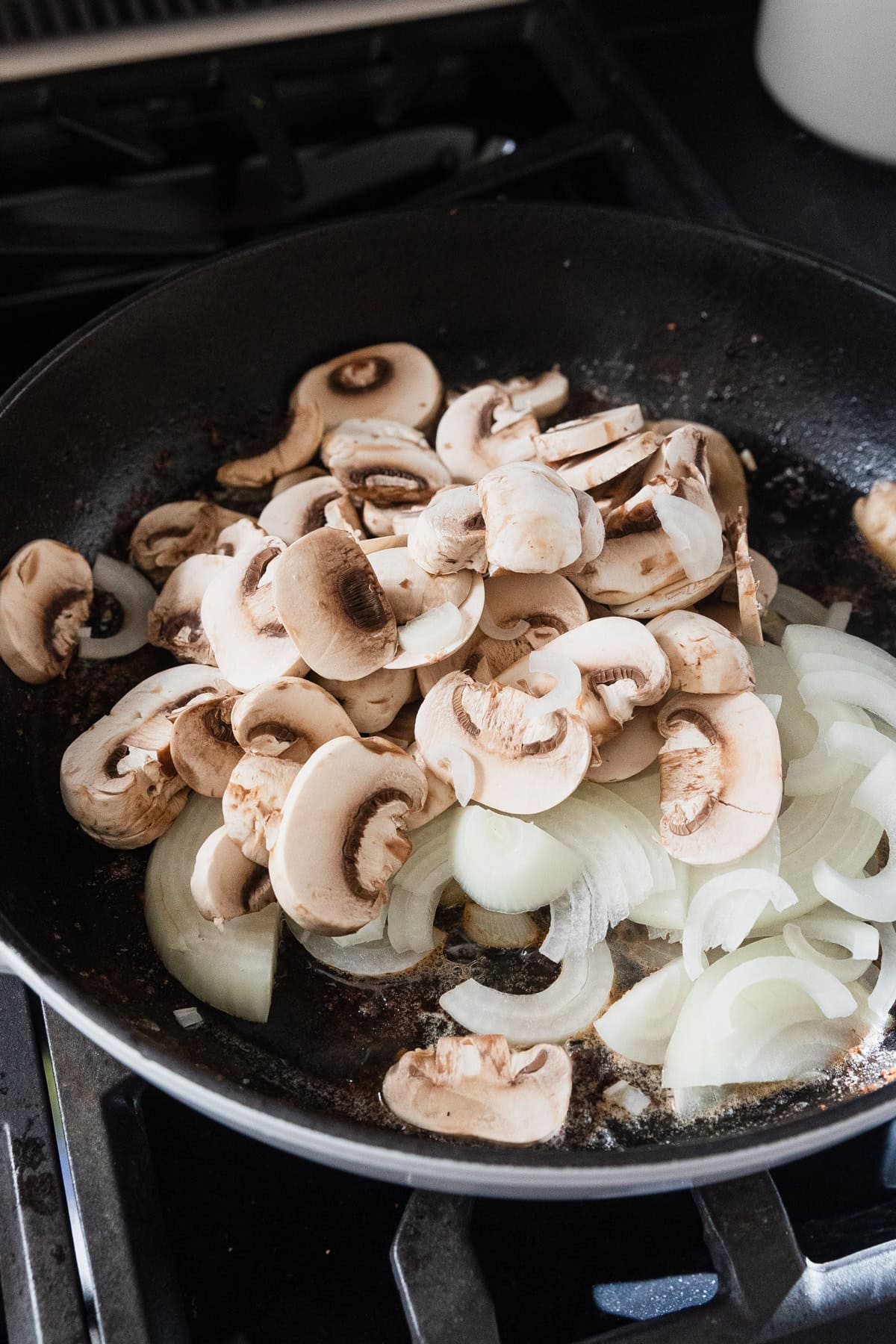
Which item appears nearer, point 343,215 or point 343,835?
point 343,835

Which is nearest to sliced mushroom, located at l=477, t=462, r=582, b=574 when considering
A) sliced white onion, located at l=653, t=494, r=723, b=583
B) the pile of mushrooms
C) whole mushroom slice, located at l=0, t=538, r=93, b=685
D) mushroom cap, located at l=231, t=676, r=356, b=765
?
the pile of mushrooms

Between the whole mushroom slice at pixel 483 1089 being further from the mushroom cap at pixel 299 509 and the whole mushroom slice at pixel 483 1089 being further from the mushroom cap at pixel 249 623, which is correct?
the mushroom cap at pixel 299 509

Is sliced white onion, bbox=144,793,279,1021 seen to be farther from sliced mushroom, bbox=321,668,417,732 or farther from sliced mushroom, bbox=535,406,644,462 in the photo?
sliced mushroom, bbox=535,406,644,462

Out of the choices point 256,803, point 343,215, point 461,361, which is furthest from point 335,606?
point 343,215

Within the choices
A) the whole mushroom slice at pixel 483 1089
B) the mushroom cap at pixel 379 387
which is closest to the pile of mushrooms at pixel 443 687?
the whole mushroom slice at pixel 483 1089

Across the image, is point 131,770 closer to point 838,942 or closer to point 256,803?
point 256,803
